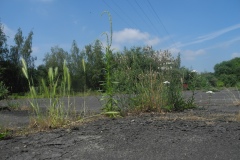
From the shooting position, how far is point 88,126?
11.0ft

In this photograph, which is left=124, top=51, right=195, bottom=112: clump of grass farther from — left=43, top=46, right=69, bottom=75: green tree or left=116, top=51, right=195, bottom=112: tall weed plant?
left=43, top=46, right=69, bottom=75: green tree

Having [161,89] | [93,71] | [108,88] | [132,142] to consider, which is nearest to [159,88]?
[161,89]

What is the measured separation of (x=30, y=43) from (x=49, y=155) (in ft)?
65.1

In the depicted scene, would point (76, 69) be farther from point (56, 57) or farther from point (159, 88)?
point (159, 88)

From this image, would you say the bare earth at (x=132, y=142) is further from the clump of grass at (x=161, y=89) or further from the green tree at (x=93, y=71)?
the green tree at (x=93, y=71)

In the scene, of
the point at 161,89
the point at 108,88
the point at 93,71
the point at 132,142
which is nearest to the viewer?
the point at 132,142

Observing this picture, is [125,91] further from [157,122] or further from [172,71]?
[157,122]

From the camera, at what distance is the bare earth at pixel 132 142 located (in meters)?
2.31

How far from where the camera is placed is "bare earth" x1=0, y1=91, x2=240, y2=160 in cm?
231

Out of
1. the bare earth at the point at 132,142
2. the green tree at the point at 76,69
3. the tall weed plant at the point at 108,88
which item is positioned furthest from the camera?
the green tree at the point at 76,69

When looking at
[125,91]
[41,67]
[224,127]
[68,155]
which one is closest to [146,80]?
[125,91]

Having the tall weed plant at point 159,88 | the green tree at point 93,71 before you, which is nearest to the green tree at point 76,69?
the green tree at point 93,71

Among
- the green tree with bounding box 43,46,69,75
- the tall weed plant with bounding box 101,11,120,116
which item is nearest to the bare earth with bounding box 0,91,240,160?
the tall weed plant with bounding box 101,11,120,116

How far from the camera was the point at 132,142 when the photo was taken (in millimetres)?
2615
